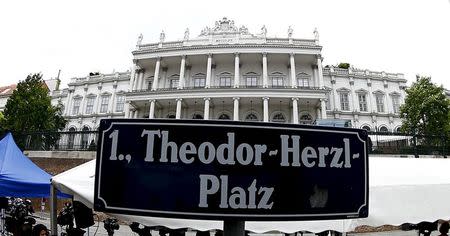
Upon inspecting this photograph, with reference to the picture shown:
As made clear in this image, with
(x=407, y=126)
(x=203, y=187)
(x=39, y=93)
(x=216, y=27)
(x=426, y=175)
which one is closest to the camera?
(x=203, y=187)

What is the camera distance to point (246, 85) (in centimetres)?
3656

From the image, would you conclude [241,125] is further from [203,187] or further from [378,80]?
[378,80]

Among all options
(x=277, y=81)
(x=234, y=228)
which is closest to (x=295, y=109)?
(x=277, y=81)

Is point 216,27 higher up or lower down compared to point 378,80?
higher up

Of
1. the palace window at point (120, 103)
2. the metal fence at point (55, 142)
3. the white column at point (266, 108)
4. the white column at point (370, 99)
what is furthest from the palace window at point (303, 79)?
the metal fence at point (55, 142)

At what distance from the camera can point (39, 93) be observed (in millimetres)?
33156

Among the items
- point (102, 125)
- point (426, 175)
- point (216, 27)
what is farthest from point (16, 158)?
point (216, 27)

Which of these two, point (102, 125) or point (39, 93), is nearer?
point (102, 125)

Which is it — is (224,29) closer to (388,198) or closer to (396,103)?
(396,103)

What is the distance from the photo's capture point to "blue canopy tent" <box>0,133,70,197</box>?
5477 millimetres

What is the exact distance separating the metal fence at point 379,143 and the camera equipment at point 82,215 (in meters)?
5.99

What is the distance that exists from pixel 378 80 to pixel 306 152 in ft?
A: 151

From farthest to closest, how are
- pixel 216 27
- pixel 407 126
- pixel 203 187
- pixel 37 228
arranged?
pixel 216 27 → pixel 407 126 → pixel 37 228 → pixel 203 187

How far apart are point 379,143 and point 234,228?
17677 millimetres
